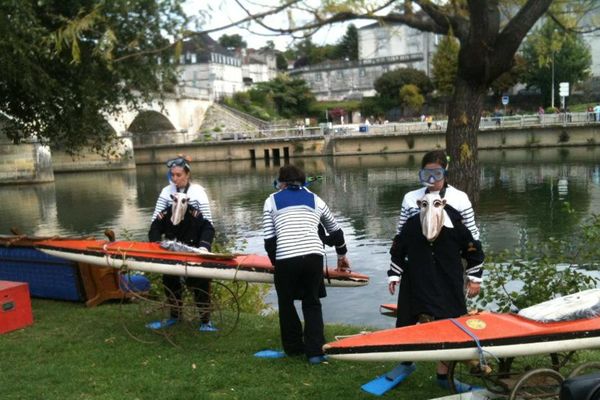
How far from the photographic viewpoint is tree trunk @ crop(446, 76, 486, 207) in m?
7.18

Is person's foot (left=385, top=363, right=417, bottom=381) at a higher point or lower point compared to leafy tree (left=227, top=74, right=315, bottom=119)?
lower

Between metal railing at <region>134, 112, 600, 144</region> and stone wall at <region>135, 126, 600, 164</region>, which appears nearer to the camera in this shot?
metal railing at <region>134, 112, 600, 144</region>

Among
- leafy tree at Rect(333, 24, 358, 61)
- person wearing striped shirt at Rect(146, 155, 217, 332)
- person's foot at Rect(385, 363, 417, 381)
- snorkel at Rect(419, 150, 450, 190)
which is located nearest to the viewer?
snorkel at Rect(419, 150, 450, 190)

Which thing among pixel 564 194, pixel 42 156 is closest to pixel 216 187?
pixel 42 156

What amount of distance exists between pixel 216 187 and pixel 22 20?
29.2m

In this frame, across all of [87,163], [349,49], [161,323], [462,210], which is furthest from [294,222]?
[349,49]

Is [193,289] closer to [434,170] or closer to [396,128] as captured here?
[434,170]

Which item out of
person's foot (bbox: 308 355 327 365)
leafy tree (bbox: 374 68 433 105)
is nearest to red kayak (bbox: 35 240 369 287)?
person's foot (bbox: 308 355 327 365)

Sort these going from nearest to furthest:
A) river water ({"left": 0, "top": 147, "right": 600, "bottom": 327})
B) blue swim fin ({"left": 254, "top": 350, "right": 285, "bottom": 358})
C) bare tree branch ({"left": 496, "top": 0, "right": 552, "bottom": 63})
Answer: blue swim fin ({"left": 254, "top": 350, "right": 285, "bottom": 358}) → bare tree branch ({"left": 496, "top": 0, "right": 552, "bottom": 63}) → river water ({"left": 0, "top": 147, "right": 600, "bottom": 327})

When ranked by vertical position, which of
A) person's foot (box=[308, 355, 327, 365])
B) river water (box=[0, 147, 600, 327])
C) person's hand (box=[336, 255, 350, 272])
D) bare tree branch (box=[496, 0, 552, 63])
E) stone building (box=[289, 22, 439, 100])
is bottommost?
river water (box=[0, 147, 600, 327])

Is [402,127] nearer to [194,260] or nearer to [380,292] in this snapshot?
[380,292]

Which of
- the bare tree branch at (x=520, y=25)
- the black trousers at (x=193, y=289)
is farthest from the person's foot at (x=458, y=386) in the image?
the bare tree branch at (x=520, y=25)

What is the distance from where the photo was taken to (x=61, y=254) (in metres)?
7.88

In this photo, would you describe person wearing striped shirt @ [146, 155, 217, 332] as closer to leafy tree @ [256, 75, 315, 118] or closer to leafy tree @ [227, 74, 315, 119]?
leafy tree @ [227, 74, 315, 119]
